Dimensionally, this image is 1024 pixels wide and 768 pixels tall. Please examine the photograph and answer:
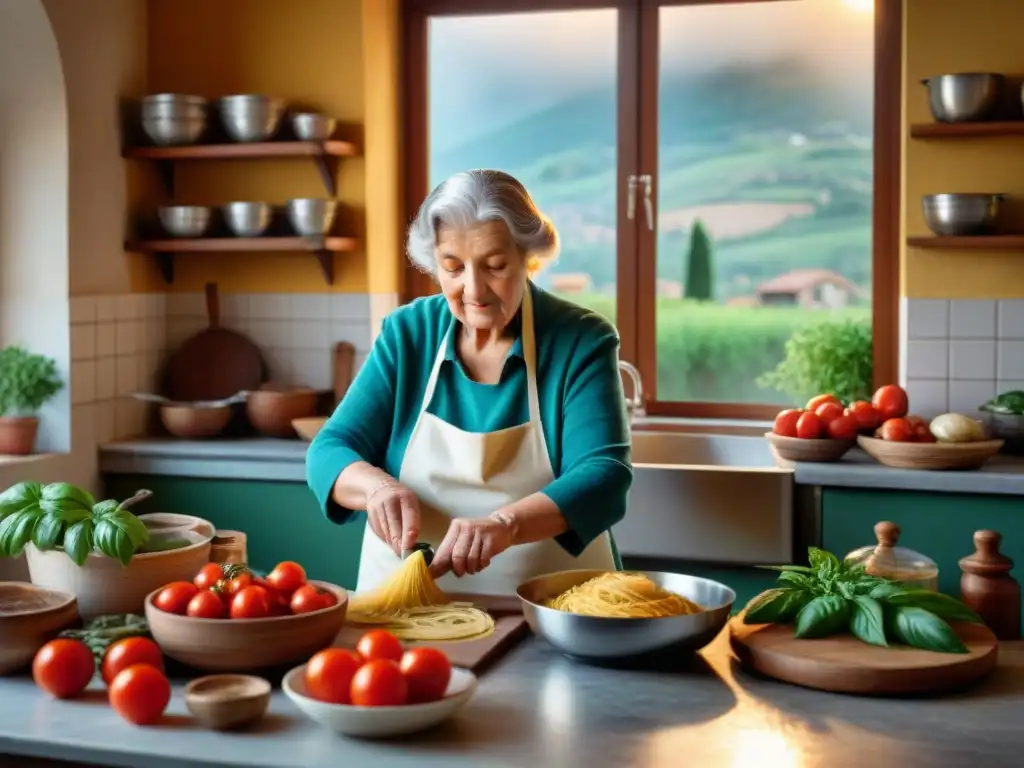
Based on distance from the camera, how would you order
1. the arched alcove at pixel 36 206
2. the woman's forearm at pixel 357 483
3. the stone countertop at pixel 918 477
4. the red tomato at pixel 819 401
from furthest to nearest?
the arched alcove at pixel 36 206, the red tomato at pixel 819 401, the stone countertop at pixel 918 477, the woman's forearm at pixel 357 483

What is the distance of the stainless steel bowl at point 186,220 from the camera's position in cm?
432

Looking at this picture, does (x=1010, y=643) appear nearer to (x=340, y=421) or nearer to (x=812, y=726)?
(x=812, y=726)

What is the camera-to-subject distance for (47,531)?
6.52ft

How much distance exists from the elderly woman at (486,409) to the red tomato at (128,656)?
0.58 metres

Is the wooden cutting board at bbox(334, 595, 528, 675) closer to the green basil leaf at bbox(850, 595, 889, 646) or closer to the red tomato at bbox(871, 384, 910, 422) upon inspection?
the green basil leaf at bbox(850, 595, 889, 646)

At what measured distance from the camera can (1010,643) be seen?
2086 millimetres

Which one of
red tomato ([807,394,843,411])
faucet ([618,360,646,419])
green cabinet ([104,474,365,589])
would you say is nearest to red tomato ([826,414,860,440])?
red tomato ([807,394,843,411])

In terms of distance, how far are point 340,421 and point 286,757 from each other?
3.71ft

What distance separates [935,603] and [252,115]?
9.66 ft

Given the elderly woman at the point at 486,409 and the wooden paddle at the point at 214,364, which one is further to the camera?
the wooden paddle at the point at 214,364

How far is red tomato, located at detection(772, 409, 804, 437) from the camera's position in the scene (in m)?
3.69

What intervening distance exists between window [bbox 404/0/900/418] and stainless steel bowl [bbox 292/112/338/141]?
43 centimetres

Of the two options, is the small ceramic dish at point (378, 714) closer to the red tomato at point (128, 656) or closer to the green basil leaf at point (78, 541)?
the red tomato at point (128, 656)

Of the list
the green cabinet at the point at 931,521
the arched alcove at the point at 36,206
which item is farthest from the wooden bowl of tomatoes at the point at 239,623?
the arched alcove at the point at 36,206
